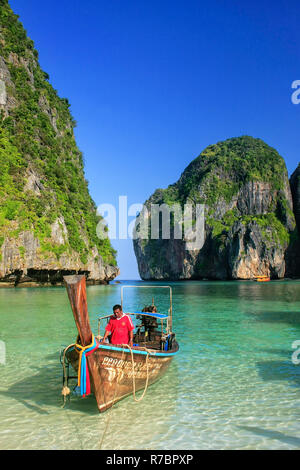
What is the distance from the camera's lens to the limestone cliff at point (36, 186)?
1608 inches

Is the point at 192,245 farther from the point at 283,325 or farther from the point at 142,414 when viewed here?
the point at 142,414

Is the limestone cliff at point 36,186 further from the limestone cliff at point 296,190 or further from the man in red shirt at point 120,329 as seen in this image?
the limestone cliff at point 296,190

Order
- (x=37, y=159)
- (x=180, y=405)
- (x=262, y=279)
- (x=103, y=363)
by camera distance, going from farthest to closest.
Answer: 1. (x=262, y=279)
2. (x=37, y=159)
3. (x=180, y=405)
4. (x=103, y=363)

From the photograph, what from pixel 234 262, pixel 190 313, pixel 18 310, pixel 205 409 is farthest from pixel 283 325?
pixel 234 262

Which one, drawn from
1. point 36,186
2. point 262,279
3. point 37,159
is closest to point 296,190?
point 262,279

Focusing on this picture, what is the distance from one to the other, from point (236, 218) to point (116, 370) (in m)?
102

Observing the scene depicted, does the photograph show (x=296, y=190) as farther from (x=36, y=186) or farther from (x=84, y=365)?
(x=84, y=365)

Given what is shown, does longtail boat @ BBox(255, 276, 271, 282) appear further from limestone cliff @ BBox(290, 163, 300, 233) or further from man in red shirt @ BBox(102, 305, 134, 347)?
man in red shirt @ BBox(102, 305, 134, 347)

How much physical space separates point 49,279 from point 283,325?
38.3 meters

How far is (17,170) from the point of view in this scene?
141 ft

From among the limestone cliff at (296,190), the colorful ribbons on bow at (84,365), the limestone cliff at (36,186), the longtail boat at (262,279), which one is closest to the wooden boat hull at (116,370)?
the colorful ribbons on bow at (84,365)

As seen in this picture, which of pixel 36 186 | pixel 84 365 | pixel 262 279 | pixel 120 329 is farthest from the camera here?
pixel 262 279

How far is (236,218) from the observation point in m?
105

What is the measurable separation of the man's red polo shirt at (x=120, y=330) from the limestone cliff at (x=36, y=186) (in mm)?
33724
